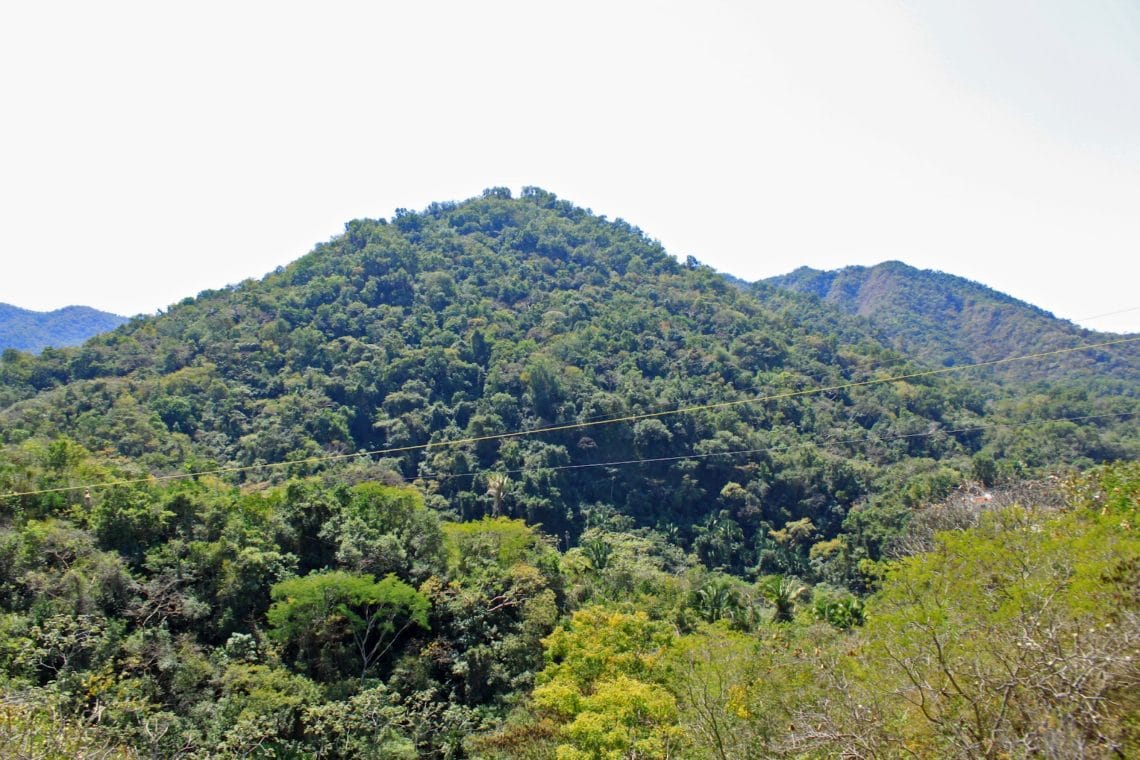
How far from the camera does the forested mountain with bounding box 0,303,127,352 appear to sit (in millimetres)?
106688

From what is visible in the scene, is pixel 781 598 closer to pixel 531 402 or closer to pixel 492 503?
pixel 492 503

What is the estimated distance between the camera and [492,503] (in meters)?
47.2

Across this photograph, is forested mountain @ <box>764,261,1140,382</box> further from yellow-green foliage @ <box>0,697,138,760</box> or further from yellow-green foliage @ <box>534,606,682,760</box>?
yellow-green foliage @ <box>0,697,138,760</box>

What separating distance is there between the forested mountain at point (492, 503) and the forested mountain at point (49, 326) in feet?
201

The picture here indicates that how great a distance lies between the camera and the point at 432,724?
1870cm

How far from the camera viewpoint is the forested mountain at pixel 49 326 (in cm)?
10669

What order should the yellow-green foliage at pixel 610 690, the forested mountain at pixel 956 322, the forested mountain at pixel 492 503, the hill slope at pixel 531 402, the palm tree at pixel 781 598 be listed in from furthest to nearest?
the forested mountain at pixel 956 322, the hill slope at pixel 531 402, the palm tree at pixel 781 598, the forested mountain at pixel 492 503, the yellow-green foliage at pixel 610 690

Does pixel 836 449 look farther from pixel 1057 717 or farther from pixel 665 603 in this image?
pixel 1057 717

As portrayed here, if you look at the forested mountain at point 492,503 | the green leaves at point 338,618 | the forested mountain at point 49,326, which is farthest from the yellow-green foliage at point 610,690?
the forested mountain at point 49,326

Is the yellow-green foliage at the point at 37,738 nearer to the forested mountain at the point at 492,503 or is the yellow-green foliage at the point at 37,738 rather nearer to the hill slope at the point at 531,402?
the forested mountain at the point at 492,503

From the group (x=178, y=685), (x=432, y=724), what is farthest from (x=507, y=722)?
(x=178, y=685)

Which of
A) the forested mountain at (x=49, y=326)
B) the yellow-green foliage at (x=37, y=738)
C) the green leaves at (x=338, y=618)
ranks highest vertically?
the forested mountain at (x=49, y=326)

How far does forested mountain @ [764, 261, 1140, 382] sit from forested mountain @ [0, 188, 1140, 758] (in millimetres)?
2710

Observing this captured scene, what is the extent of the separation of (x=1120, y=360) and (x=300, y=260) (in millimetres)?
113303
